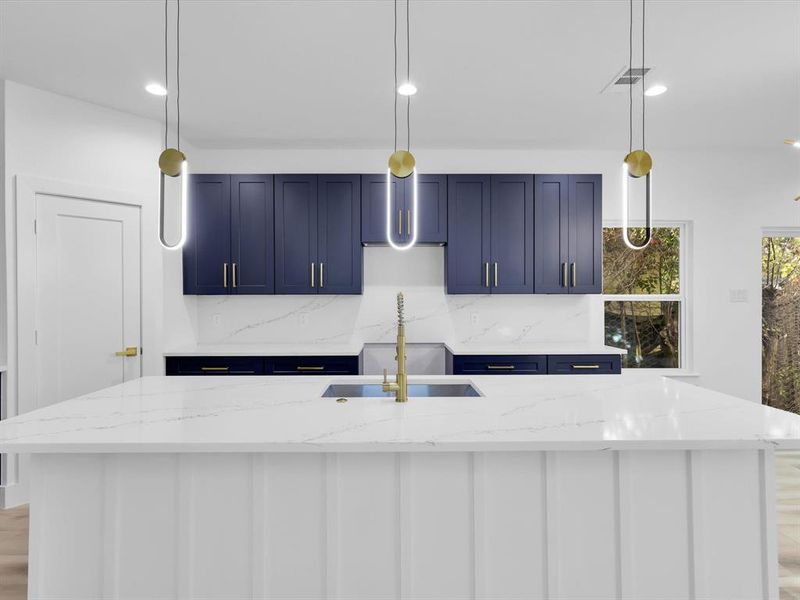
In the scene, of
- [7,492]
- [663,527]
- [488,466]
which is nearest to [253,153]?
[7,492]

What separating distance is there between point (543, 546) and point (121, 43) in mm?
3072

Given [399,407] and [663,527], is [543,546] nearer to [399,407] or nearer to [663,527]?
[663,527]

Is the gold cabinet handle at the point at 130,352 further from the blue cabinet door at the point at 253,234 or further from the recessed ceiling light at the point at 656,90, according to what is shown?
the recessed ceiling light at the point at 656,90

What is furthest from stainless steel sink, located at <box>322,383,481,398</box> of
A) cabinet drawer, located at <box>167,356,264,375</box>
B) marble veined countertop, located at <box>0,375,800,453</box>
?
cabinet drawer, located at <box>167,356,264,375</box>

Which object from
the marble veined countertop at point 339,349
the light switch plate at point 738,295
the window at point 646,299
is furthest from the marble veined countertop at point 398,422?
the light switch plate at point 738,295

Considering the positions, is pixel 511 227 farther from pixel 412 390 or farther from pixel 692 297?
pixel 412 390

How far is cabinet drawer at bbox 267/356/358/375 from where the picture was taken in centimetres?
385

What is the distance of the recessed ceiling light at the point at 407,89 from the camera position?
306cm

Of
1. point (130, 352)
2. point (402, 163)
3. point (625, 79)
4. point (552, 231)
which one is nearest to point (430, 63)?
point (402, 163)

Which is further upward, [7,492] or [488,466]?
[488,466]

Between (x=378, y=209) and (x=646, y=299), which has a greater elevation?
(x=378, y=209)

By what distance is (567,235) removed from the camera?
4.21 metres

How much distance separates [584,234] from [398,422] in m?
3.15

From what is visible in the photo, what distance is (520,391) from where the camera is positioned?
7.04 feet
